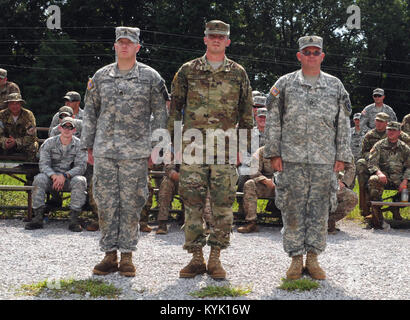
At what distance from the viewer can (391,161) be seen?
8758 millimetres

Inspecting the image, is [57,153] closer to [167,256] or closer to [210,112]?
[167,256]

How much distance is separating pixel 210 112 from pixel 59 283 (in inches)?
78.0

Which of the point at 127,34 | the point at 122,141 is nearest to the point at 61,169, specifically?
the point at 122,141

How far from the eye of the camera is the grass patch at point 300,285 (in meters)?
4.54

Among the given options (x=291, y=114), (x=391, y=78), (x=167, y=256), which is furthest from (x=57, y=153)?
(x=391, y=78)

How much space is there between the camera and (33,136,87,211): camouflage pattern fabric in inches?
304

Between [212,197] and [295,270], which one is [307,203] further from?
[212,197]

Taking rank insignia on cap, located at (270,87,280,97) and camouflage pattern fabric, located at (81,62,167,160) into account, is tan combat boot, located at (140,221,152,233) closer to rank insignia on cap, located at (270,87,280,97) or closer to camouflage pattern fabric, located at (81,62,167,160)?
camouflage pattern fabric, located at (81,62,167,160)

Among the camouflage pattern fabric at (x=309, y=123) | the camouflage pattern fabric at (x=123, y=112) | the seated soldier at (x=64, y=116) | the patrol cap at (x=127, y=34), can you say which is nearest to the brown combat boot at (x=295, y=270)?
the camouflage pattern fabric at (x=309, y=123)

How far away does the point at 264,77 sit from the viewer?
115 feet

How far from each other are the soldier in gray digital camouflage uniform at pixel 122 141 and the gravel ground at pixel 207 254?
1.29ft

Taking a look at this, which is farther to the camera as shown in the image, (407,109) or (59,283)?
(407,109)

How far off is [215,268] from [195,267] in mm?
190

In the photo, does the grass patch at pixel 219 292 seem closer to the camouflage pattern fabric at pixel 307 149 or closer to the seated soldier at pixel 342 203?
the camouflage pattern fabric at pixel 307 149
